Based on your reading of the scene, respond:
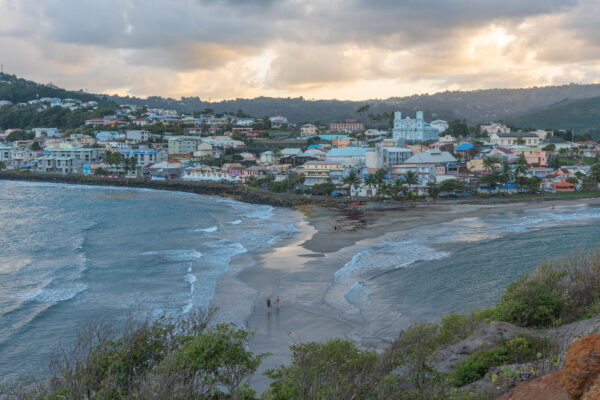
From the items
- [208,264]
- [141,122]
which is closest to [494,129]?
[141,122]

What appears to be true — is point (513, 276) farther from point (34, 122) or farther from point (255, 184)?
point (34, 122)

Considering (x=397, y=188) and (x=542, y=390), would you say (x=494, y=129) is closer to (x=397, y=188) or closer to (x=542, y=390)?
(x=397, y=188)

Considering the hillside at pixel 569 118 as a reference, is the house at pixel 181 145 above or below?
→ below

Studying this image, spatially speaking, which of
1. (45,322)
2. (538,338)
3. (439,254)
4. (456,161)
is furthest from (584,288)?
(456,161)

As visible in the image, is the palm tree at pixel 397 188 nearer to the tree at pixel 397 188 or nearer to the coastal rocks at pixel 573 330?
the tree at pixel 397 188

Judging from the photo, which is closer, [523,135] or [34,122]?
[523,135]

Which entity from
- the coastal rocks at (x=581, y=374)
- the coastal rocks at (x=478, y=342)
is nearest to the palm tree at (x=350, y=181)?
the coastal rocks at (x=478, y=342)
